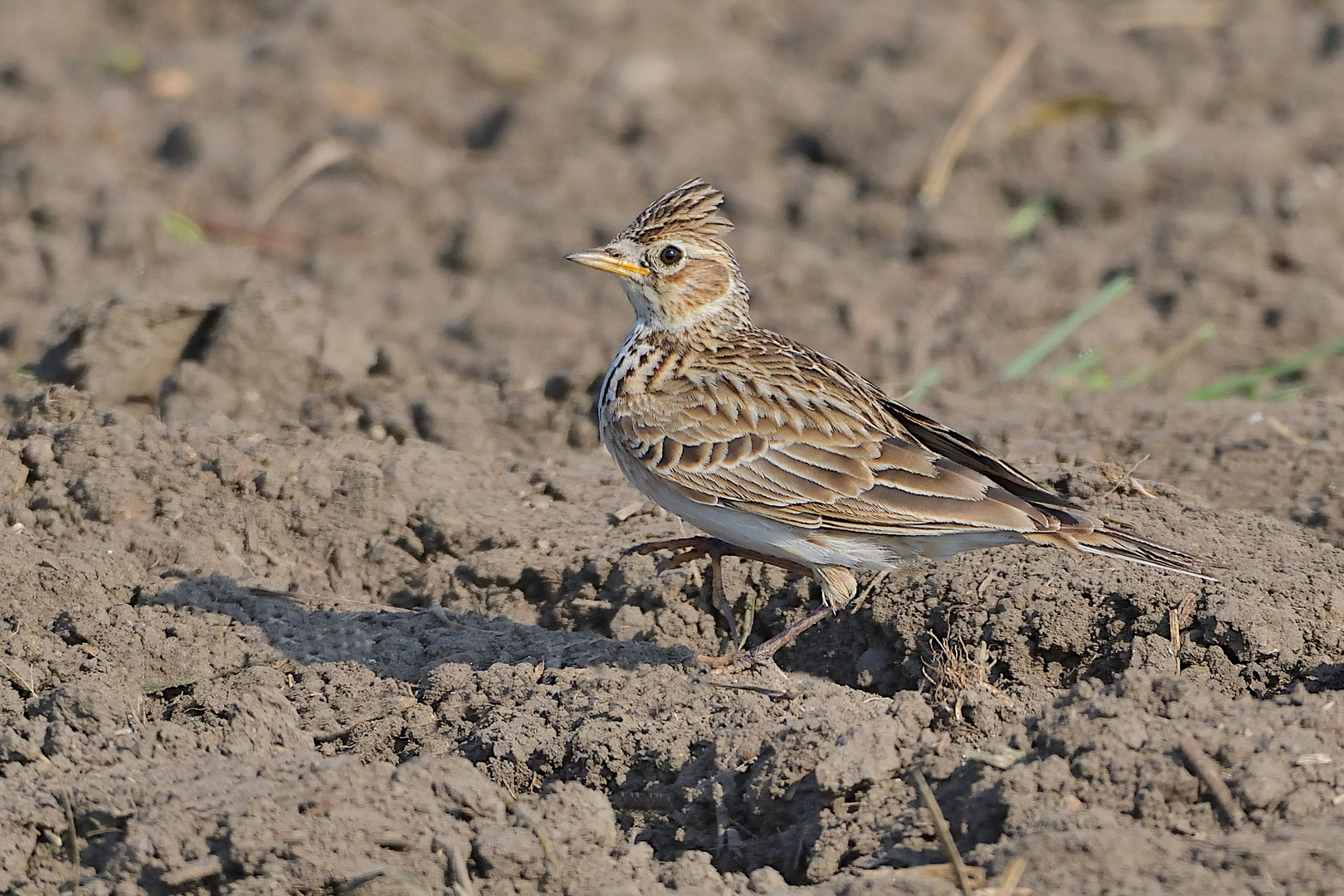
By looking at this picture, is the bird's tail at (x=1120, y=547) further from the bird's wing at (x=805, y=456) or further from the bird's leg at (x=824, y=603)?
the bird's leg at (x=824, y=603)

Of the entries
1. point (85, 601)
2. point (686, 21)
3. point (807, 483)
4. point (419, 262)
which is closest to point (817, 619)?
point (807, 483)

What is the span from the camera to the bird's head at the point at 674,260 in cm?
604

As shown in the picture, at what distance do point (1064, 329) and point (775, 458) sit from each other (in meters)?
3.62

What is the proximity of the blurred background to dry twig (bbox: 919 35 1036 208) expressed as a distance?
0.10 feet

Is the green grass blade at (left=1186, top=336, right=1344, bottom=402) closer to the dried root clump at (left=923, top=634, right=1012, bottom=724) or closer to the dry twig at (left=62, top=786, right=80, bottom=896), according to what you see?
the dried root clump at (left=923, top=634, right=1012, bottom=724)

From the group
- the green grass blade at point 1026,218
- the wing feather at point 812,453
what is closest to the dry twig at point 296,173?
the green grass blade at point 1026,218

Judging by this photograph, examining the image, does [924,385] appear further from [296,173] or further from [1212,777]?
[296,173]

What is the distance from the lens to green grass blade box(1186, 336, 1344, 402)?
8148 mm

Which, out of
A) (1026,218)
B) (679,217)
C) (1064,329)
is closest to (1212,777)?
(679,217)

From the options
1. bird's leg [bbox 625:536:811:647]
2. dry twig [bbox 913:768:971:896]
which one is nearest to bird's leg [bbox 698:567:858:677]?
bird's leg [bbox 625:536:811:647]

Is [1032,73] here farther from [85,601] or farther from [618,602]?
[85,601]

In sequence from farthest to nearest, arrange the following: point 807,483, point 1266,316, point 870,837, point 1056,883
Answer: point 1266,316 → point 807,483 → point 870,837 → point 1056,883

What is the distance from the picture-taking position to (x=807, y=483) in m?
5.47

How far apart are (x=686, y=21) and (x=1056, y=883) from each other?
10.4 metres
